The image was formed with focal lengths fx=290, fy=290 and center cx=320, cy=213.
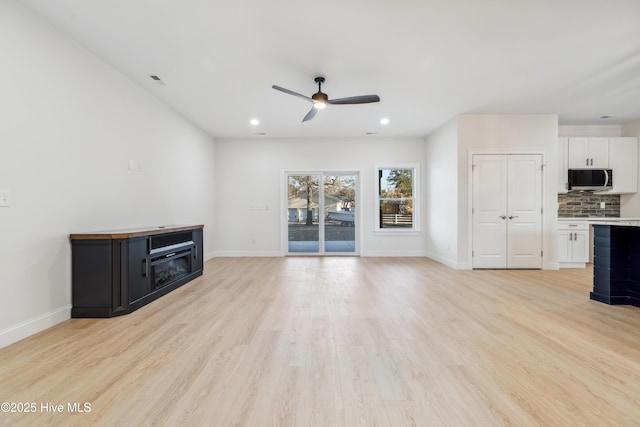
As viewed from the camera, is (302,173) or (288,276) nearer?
(288,276)

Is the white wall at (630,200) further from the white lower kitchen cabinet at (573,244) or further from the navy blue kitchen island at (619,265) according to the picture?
the navy blue kitchen island at (619,265)

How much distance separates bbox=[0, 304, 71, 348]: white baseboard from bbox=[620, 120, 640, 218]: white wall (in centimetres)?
907

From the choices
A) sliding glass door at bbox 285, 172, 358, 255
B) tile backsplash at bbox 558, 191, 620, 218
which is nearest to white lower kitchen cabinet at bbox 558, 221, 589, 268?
tile backsplash at bbox 558, 191, 620, 218

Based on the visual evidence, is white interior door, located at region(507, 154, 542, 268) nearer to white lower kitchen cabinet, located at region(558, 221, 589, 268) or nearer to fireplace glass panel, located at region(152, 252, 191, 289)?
white lower kitchen cabinet, located at region(558, 221, 589, 268)

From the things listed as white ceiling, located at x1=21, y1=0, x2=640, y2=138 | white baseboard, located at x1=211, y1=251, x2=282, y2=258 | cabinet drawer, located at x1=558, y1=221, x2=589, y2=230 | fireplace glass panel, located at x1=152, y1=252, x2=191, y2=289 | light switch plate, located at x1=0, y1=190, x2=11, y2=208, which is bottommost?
white baseboard, located at x1=211, y1=251, x2=282, y2=258

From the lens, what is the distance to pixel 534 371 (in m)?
1.89

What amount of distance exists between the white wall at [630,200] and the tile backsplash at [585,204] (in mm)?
92

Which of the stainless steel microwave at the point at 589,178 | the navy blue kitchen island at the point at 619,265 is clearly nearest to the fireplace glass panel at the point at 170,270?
the navy blue kitchen island at the point at 619,265

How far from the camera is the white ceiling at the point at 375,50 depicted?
2.51m

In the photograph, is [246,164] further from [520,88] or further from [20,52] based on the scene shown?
[520,88]

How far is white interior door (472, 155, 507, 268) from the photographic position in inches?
208

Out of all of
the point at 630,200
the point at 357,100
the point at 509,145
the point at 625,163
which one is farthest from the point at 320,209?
the point at 630,200

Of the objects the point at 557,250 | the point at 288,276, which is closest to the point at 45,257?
the point at 288,276

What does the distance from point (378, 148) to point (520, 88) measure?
3.14 m
